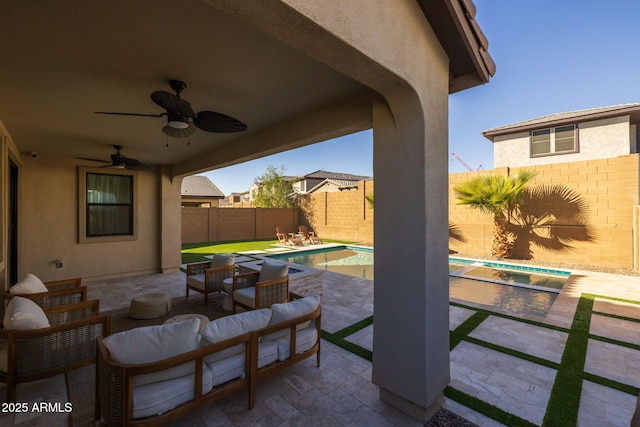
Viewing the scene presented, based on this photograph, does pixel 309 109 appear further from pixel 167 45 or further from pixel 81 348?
pixel 81 348

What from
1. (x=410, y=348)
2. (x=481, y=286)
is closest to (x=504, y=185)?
(x=481, y=286)

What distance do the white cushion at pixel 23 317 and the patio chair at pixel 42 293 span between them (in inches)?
41.6

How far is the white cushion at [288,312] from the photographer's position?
276 cm

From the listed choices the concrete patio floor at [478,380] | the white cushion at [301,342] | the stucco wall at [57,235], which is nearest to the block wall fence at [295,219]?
the stucco wall at [57,235]

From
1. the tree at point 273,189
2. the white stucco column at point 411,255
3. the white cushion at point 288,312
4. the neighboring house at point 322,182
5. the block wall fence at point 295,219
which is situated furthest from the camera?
the neighboring house at point 322,182

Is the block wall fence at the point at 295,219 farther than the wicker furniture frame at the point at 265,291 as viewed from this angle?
Yes

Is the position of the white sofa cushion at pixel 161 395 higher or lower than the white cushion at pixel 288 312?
lower

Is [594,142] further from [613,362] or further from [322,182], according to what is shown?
[322,182]

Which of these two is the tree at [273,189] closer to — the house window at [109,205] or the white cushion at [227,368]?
the house window at [109,205]

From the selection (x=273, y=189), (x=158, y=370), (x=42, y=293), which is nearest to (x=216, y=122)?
(x=158, y=370)

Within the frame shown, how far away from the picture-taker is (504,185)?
29.9 feet

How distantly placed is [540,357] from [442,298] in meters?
1.96

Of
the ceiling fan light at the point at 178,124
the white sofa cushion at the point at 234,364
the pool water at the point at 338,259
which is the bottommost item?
the pool water at the point at 338,259

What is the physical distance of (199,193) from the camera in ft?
65.8
